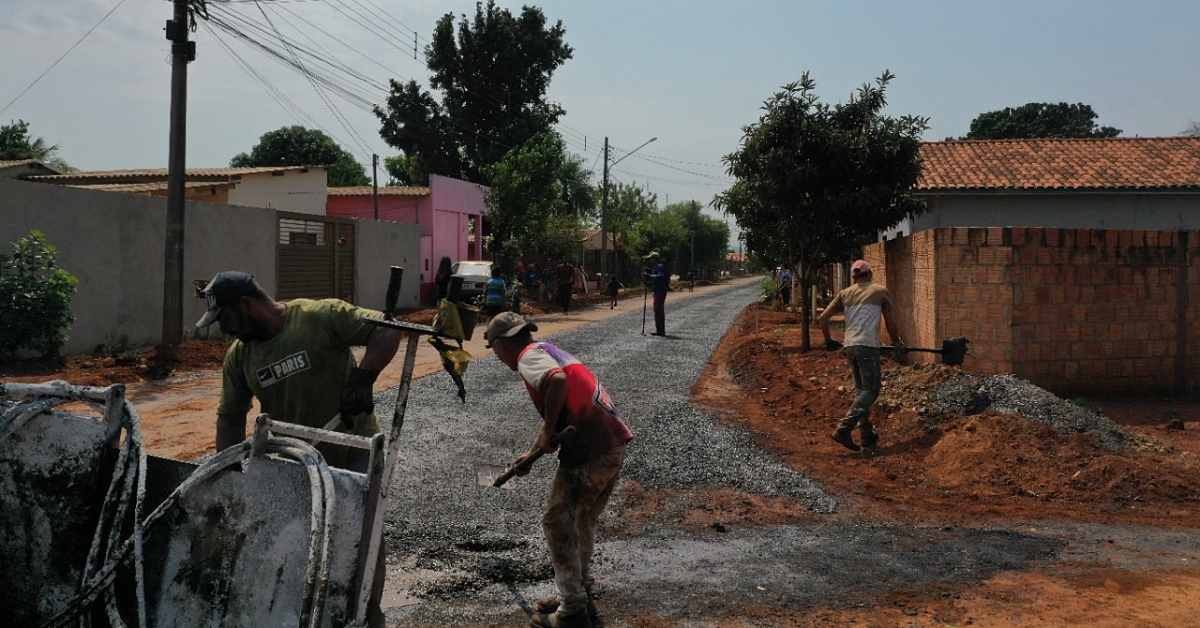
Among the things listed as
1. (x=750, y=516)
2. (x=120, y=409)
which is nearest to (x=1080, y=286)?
(x=750, y=516)

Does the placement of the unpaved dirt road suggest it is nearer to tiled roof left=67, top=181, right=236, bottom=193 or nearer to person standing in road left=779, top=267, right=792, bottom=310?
tiled roof left=67, top=181, right=236, bottom=193

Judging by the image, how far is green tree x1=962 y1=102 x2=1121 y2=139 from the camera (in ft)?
178

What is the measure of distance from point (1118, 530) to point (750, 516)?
2.43m

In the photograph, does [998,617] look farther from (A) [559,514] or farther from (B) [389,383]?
(B) [389,383]

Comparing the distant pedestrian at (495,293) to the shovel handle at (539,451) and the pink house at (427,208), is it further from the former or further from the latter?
the pink house at (427,208)

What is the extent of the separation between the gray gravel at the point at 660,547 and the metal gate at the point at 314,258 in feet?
38.4

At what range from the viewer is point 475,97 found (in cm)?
4428

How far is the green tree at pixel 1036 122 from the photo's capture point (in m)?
54.4

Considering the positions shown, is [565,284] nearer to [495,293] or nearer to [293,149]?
[495,293]

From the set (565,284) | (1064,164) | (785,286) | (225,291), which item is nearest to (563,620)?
(225,291)

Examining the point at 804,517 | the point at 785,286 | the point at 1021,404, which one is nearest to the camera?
the point at 804,517

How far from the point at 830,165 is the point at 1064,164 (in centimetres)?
1056

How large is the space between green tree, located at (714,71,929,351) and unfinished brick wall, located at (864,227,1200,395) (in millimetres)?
3344

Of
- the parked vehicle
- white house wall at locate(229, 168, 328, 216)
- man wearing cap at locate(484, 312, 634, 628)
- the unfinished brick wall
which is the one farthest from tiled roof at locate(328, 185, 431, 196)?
man wearing cap at locate(484, 312, 634, 628)
